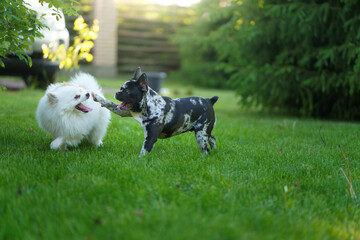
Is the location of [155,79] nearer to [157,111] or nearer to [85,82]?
[85,82]

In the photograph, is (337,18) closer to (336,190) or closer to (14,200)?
(336,190)

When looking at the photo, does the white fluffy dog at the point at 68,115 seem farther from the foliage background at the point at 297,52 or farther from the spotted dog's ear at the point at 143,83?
the foliage background at the point at 297,52

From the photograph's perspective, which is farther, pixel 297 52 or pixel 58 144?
pixel 297 52

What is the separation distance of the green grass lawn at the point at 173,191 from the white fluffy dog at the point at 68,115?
193 millimetres

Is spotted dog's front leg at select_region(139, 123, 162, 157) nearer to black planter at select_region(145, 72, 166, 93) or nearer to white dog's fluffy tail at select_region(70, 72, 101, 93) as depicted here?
white dog's fluffy tail at select_region(70, 72, 101, 93)

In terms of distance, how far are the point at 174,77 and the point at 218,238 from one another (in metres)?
16.0

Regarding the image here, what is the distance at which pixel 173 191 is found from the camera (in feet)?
7.95

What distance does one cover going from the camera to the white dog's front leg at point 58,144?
350 cm

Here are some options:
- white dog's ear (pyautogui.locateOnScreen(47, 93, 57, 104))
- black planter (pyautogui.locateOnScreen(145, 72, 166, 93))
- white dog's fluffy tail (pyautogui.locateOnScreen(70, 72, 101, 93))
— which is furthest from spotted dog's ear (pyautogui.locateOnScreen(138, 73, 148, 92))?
black planter (pyautogui.locateOnScreen(145, 72, 166, 93))

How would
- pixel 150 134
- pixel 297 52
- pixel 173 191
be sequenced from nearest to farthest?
pixel 173 191 < pixel 150 134 < pixel 297 52

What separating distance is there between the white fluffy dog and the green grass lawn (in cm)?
19

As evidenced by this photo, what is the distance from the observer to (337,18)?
636cm

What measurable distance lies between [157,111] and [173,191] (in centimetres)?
96

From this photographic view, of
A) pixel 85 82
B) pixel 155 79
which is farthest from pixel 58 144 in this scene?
pixel 155 79
